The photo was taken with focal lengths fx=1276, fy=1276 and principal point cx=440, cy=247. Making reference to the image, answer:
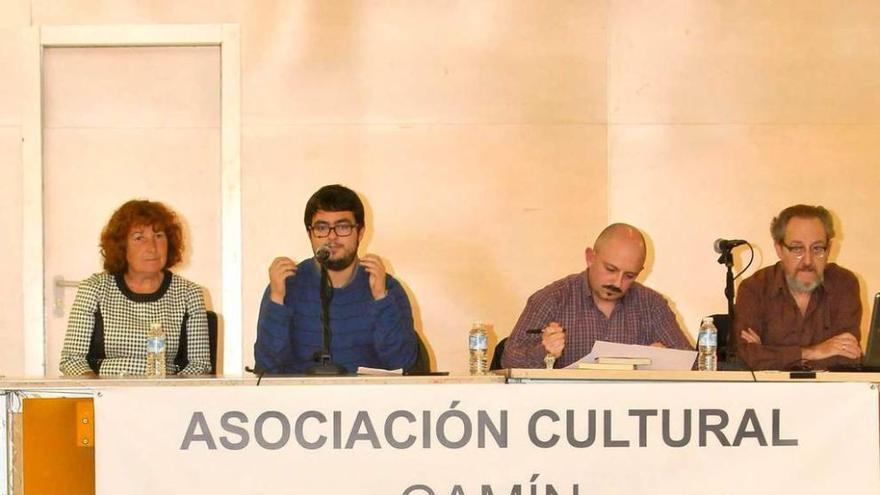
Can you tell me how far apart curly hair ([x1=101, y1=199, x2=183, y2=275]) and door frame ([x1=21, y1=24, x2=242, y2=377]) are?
3.63 ft

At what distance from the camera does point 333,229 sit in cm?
441

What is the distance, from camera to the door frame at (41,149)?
19.1 feet

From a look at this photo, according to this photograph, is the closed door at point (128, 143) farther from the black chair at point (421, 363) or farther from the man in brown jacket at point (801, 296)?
the man in brown jacket at point (801, 296)

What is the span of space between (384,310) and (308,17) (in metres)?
2.02

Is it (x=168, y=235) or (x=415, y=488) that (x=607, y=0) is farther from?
(x=415, y=488)

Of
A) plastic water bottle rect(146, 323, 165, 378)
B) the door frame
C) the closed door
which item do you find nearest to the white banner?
plastic water bottle rect(146, 323, 165, 378)

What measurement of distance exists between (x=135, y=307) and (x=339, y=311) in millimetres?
750

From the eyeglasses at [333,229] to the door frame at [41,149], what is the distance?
5.07 feet

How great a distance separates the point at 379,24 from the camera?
19.6ft

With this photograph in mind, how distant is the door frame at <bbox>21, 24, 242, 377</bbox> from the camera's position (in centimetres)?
584

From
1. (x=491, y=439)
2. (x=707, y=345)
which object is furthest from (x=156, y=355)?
(x=707, y=345)

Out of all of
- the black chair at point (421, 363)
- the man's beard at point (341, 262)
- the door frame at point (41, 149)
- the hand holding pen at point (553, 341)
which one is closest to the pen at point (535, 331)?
the hand holding pen at point (553, 341)

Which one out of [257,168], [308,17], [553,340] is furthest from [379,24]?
[553,340]

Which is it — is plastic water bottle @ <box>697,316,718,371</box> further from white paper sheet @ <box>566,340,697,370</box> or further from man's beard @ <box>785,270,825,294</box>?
man's beard @ <box>785,270,825,294</box>
